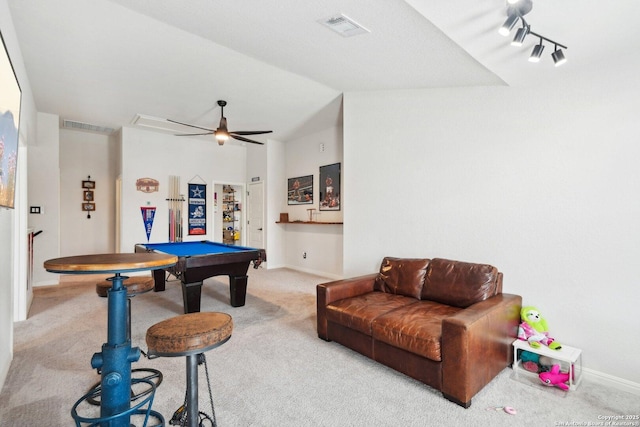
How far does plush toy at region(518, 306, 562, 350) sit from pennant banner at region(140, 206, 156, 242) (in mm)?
6246

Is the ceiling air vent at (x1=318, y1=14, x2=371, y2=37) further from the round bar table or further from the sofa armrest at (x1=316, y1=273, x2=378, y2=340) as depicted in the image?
the sofa armrest at (x1=316, y1=273, x2=378, y2=340)

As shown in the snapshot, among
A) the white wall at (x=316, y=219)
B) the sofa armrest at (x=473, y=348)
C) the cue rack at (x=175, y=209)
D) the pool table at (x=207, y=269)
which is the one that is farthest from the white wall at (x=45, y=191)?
the sofa armrest at (x=473, y=348)

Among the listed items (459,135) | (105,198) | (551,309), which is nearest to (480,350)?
(551,309)

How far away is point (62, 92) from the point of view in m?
4.29

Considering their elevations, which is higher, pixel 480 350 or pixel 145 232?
pixel 145 232

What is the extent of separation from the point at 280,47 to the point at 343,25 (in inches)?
30.0

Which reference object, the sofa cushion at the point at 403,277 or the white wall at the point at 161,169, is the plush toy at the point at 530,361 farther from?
the white wall at the point at 161,169

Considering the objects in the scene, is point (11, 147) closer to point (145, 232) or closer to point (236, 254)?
point (236, 254)

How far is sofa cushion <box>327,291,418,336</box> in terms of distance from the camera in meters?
2.58

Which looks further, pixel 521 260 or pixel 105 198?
pixel 105 198

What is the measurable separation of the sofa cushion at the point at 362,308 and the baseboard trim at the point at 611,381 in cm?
134

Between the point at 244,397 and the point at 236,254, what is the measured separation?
6.08 ft

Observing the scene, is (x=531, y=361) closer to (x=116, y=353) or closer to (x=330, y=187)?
(x=116, y=353)

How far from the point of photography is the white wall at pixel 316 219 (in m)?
5.84
